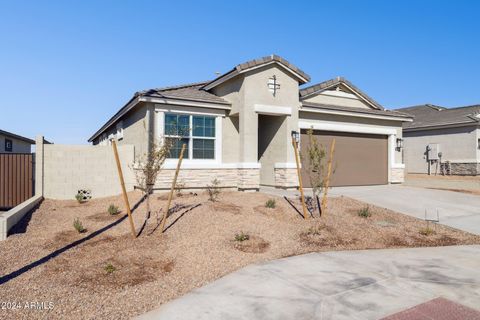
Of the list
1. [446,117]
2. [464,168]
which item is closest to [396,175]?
[464,168]

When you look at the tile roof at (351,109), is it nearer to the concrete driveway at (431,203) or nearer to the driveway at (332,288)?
the concrete driveway at (431,203)

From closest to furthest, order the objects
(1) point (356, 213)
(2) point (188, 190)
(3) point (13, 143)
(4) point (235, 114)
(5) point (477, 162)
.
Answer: (1) point (356, 213) < (2) point (188, 190) < (4) point (235, 114) < (5) point (477, 162) < (3) point (13, 143)

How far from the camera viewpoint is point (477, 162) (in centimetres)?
2489

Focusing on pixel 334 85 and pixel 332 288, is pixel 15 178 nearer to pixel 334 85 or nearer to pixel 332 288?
pixel 332 288

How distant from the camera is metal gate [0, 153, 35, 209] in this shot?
12789 mm

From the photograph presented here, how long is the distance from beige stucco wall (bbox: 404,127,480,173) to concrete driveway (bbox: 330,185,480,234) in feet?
41.1

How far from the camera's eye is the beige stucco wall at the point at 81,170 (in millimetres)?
13297

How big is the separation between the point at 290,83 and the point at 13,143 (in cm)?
2599

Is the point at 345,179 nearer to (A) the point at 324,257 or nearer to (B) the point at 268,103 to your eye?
(B) the point at 268,103

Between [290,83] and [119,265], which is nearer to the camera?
[119,265]

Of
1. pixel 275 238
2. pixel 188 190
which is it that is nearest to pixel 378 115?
pixel 188 190

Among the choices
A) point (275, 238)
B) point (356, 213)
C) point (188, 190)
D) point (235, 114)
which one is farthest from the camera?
point (235, 114)

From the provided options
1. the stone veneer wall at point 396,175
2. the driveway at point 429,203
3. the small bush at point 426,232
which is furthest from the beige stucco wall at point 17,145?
the small bush at point 426,232

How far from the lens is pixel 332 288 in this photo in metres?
5.32
